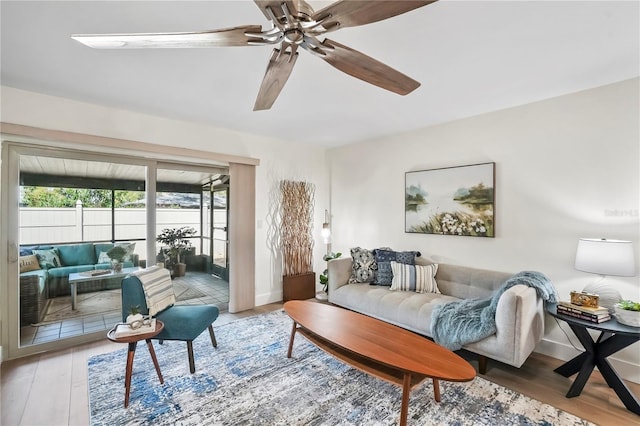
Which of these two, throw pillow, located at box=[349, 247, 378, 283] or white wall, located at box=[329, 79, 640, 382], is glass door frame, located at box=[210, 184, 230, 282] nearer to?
throw pillow, located at box=[349, 247, 378, 283]

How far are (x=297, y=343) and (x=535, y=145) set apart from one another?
3.05 metres

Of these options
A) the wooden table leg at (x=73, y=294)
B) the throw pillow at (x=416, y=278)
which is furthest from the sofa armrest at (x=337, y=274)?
the wooden table leg at (x=73, y=294)

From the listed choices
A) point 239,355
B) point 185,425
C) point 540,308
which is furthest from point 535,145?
point 185,425

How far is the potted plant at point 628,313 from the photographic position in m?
1.97

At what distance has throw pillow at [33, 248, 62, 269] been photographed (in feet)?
9.39

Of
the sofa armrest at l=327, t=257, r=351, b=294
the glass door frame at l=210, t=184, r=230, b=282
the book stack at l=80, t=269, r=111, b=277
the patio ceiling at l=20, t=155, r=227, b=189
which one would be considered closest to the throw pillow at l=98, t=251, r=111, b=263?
the book stack at l=80, t=269, r=111, b=277

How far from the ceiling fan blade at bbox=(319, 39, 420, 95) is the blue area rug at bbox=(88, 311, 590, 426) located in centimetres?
212

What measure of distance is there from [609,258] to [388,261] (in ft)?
6.47

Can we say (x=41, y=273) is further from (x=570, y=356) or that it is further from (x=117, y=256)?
(x=570, y=356)

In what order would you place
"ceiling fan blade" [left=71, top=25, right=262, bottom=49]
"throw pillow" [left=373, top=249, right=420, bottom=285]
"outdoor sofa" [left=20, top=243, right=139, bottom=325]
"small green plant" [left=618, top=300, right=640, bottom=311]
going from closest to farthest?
"ceiling fan blade" [left=71, top=25, right=262, bottom=49] → "small green plant" [left=618, top=300, right=640, bottom=311] → "outdoor sofa" [left=20, top=243, right=139, bottom=325] → "throw pillow" [left=373, top=249, right=420, bottom=285]

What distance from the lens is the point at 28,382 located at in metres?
2.29

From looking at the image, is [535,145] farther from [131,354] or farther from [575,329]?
[131,354]

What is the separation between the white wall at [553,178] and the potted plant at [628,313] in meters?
0.43

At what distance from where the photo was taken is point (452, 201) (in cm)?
340
